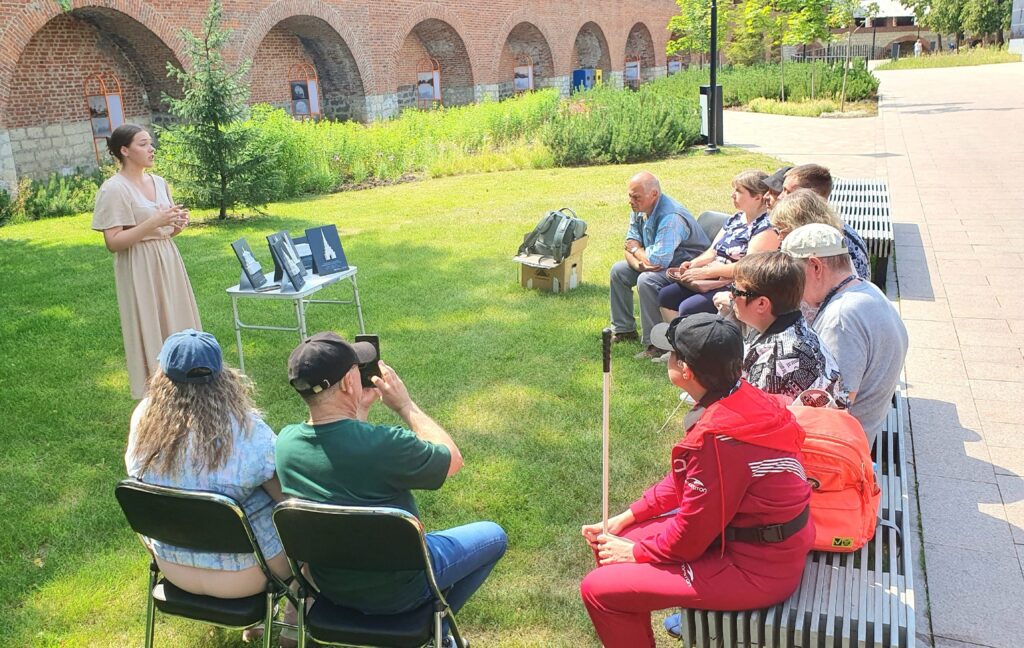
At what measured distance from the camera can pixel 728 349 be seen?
246 cm

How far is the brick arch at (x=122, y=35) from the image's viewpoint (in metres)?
14.5

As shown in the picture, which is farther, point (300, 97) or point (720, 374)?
point (300, 97)

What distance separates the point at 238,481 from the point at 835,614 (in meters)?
2.00

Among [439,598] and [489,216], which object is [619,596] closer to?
[439,598]

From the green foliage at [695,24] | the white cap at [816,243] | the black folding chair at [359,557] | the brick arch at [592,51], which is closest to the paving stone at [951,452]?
the white cap at [816,243]

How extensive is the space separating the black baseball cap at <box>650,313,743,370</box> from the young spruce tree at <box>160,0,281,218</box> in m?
11.4

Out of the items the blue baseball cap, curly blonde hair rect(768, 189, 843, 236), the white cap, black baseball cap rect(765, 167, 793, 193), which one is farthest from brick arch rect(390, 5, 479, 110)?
the blue baseball cap

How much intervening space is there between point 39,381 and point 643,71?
1600 inches

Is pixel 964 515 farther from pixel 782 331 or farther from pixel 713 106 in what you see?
pixel 713 106

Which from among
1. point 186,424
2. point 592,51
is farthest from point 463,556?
point 592,51

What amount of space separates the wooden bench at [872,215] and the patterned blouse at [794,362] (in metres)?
3.13

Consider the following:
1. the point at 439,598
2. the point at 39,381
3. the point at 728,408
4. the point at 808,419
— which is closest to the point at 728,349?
the point at 728,408

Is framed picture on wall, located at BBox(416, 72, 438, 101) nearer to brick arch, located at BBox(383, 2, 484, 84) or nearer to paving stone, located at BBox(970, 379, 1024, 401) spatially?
brick arch, located at BBox(383, 2, 484, 84)

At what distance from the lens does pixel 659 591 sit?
2.56 meters
